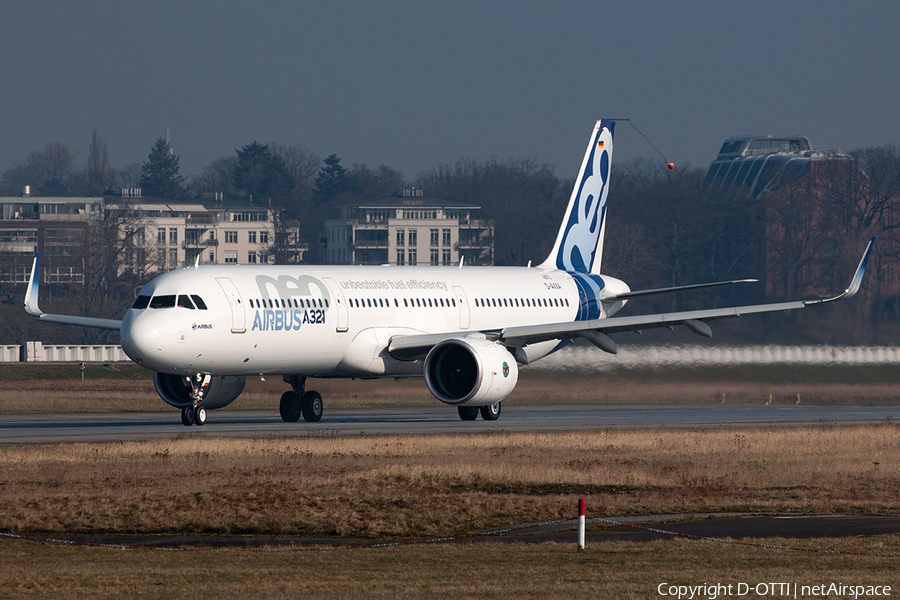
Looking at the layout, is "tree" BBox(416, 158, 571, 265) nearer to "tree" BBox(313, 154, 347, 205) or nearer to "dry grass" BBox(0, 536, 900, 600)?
"tree" BBox(313, 154, 347, 205)

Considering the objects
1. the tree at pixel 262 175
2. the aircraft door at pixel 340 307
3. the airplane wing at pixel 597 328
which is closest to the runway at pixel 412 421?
the airplane wing at pixel 597 328

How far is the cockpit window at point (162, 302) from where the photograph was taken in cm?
3189

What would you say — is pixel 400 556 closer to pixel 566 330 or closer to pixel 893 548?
pixel 893 548

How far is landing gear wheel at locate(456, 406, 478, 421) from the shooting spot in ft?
123

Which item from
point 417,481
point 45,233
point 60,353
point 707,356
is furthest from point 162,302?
point 45,233

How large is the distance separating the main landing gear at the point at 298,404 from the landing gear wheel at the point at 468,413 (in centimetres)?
406

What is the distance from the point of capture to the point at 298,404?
123 feet

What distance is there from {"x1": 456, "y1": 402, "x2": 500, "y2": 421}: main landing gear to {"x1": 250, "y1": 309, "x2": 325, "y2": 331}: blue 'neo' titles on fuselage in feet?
17.6

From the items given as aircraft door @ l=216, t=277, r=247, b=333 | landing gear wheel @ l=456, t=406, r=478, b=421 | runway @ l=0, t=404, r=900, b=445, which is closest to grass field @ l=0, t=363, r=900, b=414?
runway @ l=0, t=404, r=900, b=445

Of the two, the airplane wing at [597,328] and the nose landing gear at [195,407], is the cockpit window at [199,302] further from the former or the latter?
the airplane wing at [597,328]

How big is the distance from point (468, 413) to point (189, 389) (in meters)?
8.01

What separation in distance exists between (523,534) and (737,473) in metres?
8.01

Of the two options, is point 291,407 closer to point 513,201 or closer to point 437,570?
point 437,570

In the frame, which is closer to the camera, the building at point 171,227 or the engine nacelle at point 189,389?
the engine nacelle at point 189,389
